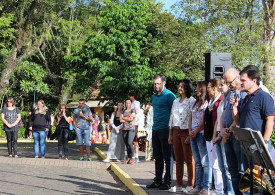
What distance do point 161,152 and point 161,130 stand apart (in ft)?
1.46

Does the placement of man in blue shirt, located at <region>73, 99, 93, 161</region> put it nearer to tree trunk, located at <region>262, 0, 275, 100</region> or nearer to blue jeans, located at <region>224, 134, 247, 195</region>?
tree trunk, located at <region>262, 0, 275, 100</region>

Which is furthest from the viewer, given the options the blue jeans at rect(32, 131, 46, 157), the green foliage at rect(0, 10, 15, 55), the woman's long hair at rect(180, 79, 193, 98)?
the green foliage at rect(0, 10, 15, 55)

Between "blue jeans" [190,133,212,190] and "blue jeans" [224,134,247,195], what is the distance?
144 cm

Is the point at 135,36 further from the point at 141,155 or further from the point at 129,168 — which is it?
the point at 129,168

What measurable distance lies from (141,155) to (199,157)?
375 inches

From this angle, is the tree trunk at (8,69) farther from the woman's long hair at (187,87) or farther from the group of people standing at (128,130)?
the woman's long hair at (187,87)

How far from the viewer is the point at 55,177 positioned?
12.5m

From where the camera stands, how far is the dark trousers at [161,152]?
9977 millimetres

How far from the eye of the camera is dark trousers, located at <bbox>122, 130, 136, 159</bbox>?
50.3ft

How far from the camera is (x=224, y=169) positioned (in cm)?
804

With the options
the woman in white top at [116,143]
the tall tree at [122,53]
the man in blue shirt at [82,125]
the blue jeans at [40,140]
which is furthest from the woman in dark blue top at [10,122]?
the tall tree at [122,53]

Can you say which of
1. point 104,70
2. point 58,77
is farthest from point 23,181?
point 58,77

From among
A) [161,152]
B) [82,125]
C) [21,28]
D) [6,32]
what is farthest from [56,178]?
[6,32]

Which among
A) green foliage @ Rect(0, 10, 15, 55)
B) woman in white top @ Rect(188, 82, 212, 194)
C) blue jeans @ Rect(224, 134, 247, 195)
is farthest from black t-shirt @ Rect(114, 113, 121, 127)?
green foliage @ Rect(0, 10, 15, 55)
